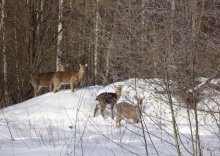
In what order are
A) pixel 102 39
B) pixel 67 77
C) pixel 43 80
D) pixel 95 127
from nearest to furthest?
pixel 95 127 < pixel 67 77 < pixel 43 80 < pixel 102 39

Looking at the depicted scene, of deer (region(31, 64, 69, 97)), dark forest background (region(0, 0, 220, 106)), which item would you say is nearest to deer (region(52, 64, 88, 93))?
deer (region(31, 64, 69, 97))

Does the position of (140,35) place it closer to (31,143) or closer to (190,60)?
(190,60)

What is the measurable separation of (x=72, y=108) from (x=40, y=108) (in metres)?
0.96

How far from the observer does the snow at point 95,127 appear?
5.16 meters

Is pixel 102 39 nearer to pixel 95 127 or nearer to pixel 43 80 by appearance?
pixel 43 80

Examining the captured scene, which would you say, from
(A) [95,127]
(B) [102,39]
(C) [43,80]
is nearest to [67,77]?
(C) [43,80]

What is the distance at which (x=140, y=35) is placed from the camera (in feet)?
Result: 13.9

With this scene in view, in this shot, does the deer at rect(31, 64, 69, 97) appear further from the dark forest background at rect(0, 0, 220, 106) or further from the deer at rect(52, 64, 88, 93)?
the dark forest background at rect(0, 0, 220, 106)

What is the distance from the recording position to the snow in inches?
203

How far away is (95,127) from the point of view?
9328mm

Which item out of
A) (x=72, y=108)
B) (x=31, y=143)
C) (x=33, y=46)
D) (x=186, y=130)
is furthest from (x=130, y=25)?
(x=33, y=46)

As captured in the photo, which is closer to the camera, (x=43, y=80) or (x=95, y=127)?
(x=95, y=127)

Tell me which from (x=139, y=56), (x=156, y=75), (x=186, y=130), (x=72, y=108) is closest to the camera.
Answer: (x=156, y=75)

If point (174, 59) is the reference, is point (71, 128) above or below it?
below
